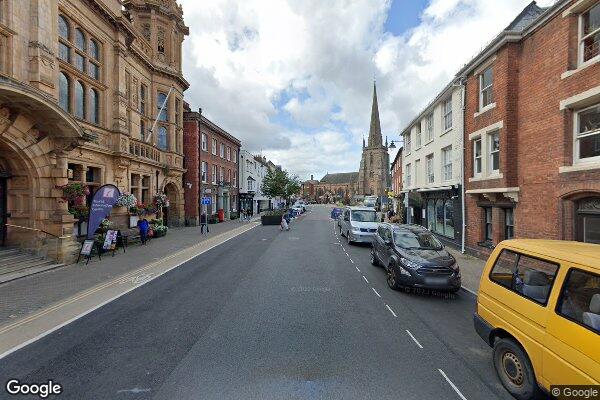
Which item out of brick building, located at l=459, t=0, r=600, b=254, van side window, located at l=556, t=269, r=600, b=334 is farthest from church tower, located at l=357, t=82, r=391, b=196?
van side window, located at l=556, t=269, r=600, b=334

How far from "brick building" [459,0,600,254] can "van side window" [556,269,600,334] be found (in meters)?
6.03

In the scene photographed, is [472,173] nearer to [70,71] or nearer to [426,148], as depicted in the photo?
[426,148]

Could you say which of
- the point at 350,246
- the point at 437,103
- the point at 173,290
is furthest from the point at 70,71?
the point at 437,103

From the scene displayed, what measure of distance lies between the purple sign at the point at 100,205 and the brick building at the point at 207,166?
9567 millimetres

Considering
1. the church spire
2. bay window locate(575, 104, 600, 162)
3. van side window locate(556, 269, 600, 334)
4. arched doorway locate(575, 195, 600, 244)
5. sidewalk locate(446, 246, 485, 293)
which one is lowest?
sidewalk locate(446, 246, 485, 293)

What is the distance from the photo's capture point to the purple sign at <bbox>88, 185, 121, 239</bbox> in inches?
443

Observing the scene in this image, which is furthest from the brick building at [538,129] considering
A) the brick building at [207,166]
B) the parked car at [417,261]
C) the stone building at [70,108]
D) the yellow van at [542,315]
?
the brick building at [207,166]

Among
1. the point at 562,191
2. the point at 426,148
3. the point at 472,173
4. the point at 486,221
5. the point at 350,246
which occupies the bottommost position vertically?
the point at 350,246

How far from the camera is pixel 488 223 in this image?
12000 millimetres

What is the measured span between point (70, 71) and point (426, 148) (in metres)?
19.2

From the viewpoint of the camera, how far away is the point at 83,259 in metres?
11.4

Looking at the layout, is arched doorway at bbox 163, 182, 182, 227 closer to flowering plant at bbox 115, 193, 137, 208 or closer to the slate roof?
flowering plant at bbox 115, 193, 137, 208

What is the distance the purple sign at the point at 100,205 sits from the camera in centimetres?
1125

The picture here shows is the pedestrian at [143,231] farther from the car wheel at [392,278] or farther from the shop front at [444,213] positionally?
the shop front at [444,213]
